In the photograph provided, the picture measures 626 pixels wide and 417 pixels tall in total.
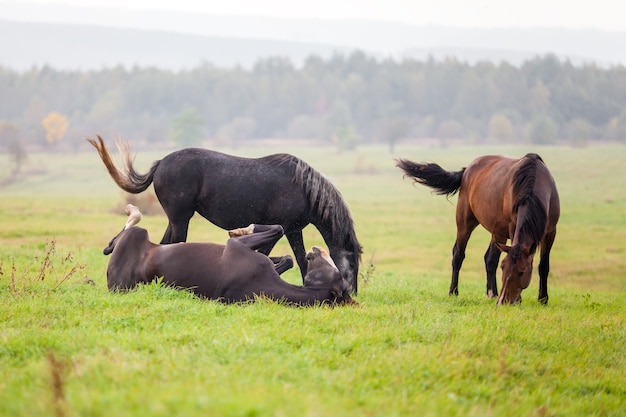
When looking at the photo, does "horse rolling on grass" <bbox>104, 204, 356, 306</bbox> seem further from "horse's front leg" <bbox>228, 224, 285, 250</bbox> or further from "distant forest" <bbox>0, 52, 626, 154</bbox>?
"distant forest" <bbox>0, 52, 626, 154</bbox>

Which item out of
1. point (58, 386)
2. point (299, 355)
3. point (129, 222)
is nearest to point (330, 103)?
point (129, 222)

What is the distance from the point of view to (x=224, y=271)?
7.92 metres

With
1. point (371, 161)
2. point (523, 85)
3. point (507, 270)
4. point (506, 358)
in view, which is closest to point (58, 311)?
point (506, 358)

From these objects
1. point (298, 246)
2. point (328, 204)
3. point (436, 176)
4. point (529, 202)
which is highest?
point (436, 176)

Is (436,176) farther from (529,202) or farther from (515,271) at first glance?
(515,271)

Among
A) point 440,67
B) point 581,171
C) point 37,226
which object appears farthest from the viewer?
point 440,67

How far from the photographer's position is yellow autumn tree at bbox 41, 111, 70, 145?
95062 millimetres

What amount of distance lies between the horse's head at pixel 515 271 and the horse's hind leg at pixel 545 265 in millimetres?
1212

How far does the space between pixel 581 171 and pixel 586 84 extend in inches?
2119

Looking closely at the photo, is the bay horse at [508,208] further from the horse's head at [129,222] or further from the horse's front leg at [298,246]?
the horse's head at [129,222]

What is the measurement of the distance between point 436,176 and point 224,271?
5.07 metres

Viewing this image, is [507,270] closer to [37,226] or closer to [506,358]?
[506,358]

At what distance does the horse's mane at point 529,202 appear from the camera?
8.80 m

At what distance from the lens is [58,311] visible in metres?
6.92
